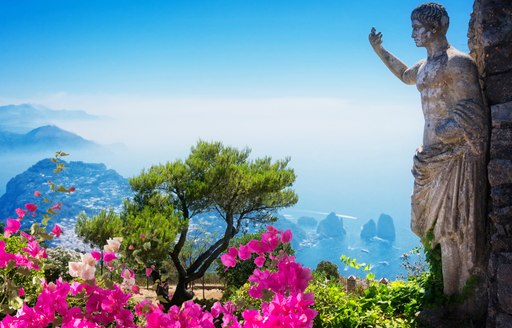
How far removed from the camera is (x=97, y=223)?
11.4 metres

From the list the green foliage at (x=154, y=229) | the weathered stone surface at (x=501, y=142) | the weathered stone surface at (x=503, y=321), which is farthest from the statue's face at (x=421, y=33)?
the green foliage at (x=154, y=229)

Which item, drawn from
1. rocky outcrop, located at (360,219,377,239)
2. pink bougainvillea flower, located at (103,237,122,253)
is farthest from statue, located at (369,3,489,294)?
rocky outcrop, located at (360,219,377,239)

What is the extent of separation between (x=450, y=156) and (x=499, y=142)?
17.8 inches

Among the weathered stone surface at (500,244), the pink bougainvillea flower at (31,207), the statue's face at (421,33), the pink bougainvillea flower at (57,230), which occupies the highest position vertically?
the statue's face at (421,33)

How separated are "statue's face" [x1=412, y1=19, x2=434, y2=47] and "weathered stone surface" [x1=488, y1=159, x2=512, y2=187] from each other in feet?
4.80

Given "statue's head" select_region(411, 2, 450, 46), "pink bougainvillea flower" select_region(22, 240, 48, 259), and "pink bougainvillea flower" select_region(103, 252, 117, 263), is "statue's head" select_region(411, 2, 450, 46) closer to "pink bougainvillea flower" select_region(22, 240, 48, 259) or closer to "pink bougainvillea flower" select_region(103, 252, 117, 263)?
"pink bougainvillea flower" select_region(103, 252, 117, 263)

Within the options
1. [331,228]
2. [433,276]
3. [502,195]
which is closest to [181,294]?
[433,276]

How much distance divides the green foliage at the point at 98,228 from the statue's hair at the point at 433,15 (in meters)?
9.11

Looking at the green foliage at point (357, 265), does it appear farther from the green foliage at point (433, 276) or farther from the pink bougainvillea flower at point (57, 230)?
the pink bougainvillea flower at point (57, 230)

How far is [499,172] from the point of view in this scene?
3.98m

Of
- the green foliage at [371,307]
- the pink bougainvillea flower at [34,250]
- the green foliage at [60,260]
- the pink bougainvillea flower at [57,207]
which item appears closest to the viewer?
the pink bougainvillea flower at [34,250]

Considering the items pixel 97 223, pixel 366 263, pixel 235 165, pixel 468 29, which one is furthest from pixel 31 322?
pixel 235 165

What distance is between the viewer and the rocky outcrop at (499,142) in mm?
3865

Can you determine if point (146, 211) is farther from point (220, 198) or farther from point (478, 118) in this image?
point (478, 118)
